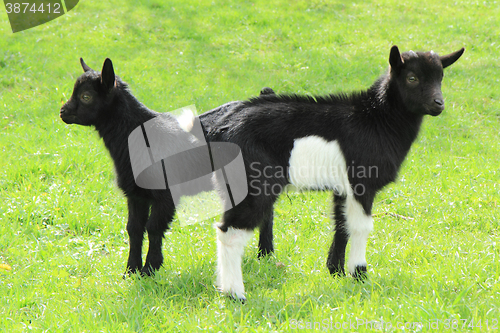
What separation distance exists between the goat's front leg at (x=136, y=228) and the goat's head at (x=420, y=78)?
8.12ft

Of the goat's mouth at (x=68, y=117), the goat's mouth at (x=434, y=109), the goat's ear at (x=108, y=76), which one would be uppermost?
the goat's ear at (x=108, y=76)

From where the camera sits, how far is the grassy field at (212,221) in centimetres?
351

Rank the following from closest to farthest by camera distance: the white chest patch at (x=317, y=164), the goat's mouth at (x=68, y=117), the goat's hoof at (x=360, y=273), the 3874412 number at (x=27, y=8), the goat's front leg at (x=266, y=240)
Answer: the white chest patch at (x=317, y=164) < the goat's mouth at (x=68, y=117) < the goat's hoof at (x=360, y=273) < the goat's front leg at (x=266, y=240) < the 3874412 number at (x=27, y=8)

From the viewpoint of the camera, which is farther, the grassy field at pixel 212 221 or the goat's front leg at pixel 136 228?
the goat's front leg at pixel 136 228

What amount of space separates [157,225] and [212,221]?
147cm

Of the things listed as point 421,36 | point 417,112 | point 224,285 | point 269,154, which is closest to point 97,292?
point 224,285

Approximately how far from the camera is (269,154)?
3.75 meters

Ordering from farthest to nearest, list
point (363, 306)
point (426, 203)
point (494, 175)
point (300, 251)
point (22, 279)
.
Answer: point (494, 175), point (426, 203), point (300, 251), point (22, 279), point (363, 306)

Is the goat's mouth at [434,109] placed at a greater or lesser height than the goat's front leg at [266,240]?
A: greater

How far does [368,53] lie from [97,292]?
8.75 meters

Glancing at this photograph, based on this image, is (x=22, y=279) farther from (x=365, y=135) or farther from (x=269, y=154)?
(x=365, y=135)

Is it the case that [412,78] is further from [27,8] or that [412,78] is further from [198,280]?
[27,8]

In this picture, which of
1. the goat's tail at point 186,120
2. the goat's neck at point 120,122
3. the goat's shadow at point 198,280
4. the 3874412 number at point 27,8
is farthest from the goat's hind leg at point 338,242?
the 3874412 number at point 27,8

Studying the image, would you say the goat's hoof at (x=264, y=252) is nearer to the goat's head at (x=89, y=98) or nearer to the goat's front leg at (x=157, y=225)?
the goat's front leg at (x=157, y=225)
